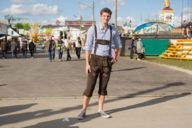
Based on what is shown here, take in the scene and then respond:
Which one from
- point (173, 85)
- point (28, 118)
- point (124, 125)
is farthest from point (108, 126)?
point (173, 85)

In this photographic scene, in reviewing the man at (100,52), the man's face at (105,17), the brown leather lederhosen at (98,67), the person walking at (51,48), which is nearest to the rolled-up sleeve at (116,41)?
the man at (100,52)

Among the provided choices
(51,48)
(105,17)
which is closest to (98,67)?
(105,17)

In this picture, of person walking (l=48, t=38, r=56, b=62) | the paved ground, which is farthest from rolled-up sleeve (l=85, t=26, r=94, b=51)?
person walking (l=48, t=38, r=56, b=62)

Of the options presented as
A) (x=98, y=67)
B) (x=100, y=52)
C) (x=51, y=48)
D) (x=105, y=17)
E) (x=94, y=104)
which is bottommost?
(x=94, y=104)

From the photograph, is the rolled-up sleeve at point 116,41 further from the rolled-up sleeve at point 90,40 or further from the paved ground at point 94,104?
the paved ground at point 94,104

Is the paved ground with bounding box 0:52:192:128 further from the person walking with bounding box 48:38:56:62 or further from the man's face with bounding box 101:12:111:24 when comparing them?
the person walking with bounding box 48:38:56:62

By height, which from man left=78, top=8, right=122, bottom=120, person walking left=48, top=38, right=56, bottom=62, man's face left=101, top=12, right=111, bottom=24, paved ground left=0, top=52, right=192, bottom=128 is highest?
man's face left=101, top=12, right=111, bottom=24

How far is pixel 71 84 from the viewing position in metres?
13.0

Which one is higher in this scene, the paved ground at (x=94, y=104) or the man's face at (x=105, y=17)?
the man's face at (x=105, y=17)

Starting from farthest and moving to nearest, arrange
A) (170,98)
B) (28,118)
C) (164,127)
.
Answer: (170,98)
(28,118)
(164,127)

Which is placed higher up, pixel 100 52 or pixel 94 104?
pixel 100 52

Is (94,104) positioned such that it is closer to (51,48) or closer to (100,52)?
(100,52)

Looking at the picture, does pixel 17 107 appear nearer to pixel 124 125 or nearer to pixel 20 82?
pixel 124 125

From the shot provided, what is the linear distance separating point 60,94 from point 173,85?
385 centimetres
